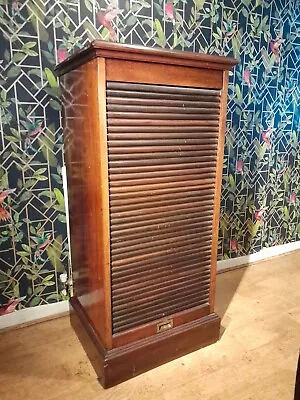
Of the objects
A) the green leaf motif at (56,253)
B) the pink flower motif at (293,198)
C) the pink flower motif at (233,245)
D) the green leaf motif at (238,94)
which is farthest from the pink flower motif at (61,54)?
the pink flower motif at (293,198)

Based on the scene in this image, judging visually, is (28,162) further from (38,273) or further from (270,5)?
(270,5)

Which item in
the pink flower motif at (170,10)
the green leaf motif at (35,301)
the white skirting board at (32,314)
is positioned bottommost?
the white skirting board at (32,314)

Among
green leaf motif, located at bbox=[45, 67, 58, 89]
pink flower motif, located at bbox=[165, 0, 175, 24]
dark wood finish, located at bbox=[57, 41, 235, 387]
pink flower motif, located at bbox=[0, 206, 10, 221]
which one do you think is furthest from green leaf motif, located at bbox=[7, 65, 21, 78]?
pink flower motif, located at bbox=[165, 0, 175, 24]

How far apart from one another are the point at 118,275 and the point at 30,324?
3.05 feet

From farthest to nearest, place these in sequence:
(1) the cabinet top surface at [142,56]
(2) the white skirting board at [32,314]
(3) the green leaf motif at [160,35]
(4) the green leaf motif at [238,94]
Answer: (4) the green leaf motif at [238,94] < (3) the green leaf motif at [160,35] < (2) the white skirting board at [32,314] < (1) the cabinet top surface at [142,56]

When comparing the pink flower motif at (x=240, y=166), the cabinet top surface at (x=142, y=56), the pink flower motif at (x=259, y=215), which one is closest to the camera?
the cabinet top surface at (x=142, y=56)

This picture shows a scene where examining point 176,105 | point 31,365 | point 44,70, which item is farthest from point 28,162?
point 31,365

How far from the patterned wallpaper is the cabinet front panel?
732 millimetres

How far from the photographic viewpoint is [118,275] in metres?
1.39

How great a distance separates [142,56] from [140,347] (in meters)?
1.33

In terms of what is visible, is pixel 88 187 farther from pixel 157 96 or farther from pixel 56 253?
pixel 56 253

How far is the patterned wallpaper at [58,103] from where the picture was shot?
5.56 feet

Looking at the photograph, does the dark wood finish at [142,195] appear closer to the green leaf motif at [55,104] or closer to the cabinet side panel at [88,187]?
the cabinet side panel at [88,187]

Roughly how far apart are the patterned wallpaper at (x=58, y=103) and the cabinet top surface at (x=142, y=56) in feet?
1.32
